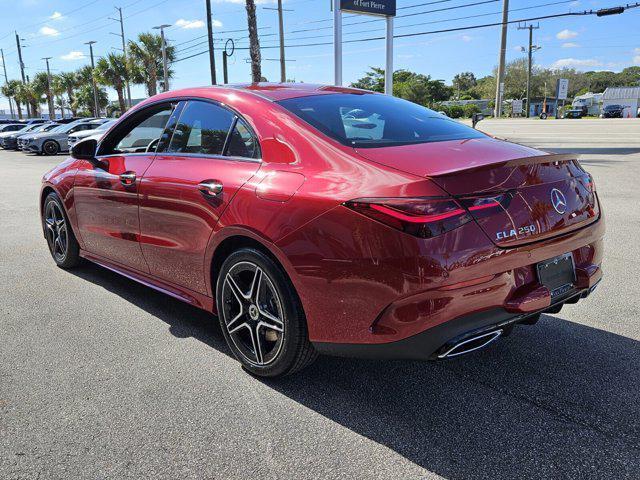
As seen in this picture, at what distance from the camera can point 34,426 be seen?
2584mm

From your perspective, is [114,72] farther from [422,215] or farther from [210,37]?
[422,215]

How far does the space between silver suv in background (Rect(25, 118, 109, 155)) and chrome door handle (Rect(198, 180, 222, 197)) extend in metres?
24.2

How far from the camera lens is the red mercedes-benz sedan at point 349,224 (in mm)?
2246

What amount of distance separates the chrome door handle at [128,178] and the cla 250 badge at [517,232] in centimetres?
255

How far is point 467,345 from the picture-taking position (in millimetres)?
2361

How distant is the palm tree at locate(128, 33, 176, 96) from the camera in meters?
46.2

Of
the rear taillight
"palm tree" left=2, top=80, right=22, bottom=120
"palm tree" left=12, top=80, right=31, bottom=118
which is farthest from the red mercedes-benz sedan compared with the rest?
"palm tree" left=2, top=80, right=22, bottom=120

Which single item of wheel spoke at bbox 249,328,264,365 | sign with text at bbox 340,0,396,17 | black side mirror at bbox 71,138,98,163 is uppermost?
sign with text at bbox 340,0,396,17

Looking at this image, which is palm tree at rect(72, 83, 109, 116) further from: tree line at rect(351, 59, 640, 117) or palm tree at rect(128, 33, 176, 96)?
tree line at rect(351, 59, 640, 117)

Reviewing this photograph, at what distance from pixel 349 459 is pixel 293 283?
838mm

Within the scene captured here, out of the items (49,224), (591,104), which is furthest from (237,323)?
(591,104)

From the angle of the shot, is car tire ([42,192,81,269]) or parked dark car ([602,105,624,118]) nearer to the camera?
car tire ([42,192,81,269])

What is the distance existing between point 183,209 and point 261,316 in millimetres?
873

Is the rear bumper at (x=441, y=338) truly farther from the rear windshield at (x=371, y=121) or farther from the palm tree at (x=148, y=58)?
the palm tree at (x=148, y=58)
